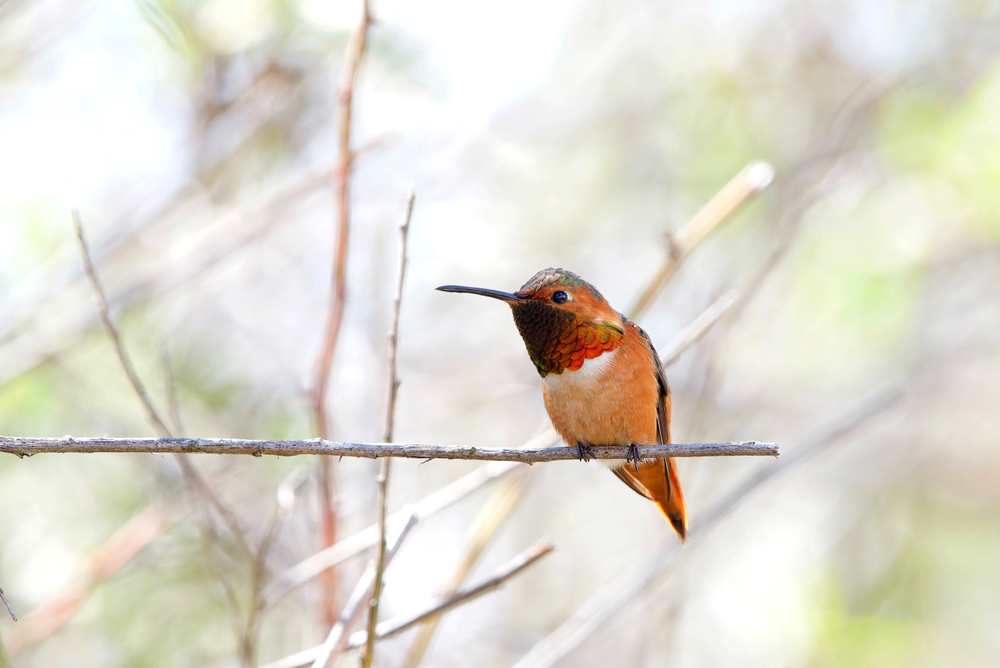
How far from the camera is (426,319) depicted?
6523 mm

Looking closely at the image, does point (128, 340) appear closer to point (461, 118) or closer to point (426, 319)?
point (426, 319)

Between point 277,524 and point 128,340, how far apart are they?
282 cm

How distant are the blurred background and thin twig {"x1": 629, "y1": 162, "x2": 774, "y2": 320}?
85mm

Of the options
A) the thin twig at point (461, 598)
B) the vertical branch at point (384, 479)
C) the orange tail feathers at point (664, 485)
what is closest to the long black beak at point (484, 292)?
the vertical branch at point (384, 479)

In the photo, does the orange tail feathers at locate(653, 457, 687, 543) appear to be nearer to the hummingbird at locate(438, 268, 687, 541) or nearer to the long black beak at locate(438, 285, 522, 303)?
the hummingbird at locate(438, 268, 687, 541)

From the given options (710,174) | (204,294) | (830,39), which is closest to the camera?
(204,294)

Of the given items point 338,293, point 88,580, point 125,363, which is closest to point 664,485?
point 338,293

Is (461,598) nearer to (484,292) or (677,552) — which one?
(484,292)

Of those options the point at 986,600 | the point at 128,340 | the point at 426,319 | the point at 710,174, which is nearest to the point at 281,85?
the point at 128,340

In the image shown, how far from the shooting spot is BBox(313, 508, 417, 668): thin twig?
1.88 metres

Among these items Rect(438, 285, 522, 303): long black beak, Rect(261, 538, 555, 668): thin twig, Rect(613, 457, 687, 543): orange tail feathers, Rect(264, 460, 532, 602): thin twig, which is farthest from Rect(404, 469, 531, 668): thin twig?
Rect(613, 457, 687, 543): orange tail feathers

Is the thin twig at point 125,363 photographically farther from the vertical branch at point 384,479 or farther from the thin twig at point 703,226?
the thin twig at point 703,226

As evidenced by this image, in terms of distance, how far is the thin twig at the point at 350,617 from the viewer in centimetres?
188

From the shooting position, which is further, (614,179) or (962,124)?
(614,179)
